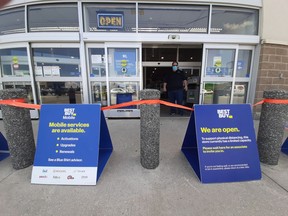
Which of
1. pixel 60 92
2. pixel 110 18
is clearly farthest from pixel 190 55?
pixel 60 92

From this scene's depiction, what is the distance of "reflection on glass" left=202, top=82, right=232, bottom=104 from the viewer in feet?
17.5

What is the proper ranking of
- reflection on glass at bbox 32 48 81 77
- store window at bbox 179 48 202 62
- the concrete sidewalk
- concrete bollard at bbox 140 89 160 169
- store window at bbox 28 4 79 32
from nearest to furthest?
the concrete sidewalk → concrete bollard at bbox 140 89 160 169 → store window at bbox 28 4 79 32 → reflection on glass at bbox 32 48 81 77 → store window at bbox 179 48 202 62

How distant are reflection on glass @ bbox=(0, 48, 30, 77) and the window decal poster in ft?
9.69

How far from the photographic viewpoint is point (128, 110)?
17.7 ft

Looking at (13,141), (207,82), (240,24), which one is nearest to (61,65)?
(13,141)

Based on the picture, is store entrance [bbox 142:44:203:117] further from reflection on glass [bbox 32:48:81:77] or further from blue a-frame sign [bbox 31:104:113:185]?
blue a-frame sign [bbox 31:104:113:185]

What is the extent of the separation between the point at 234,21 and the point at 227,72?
163 cm

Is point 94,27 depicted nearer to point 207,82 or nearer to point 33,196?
point 207,82

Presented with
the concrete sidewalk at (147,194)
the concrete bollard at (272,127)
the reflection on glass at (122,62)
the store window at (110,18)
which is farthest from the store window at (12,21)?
the concrete bollard at (272,127)

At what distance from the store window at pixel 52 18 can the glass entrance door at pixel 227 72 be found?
Answer: 171 inches

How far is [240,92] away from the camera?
5.41 meters

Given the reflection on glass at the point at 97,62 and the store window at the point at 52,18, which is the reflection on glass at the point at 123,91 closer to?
the reflection on glass at the point at 97,62

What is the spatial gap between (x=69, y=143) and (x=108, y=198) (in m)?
1.00

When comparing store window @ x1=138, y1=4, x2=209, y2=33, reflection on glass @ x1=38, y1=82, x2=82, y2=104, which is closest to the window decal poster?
store window @ x1=138, y1=4, x2=209, y2=33
